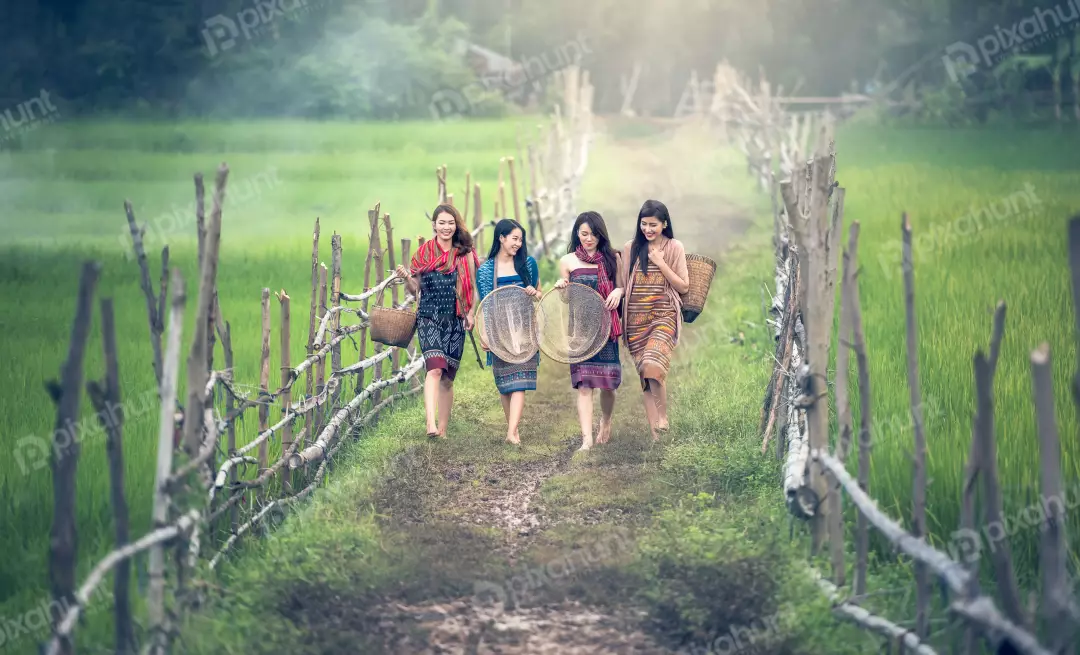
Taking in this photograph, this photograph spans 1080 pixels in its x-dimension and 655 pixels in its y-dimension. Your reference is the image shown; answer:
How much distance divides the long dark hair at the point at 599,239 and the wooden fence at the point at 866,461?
701 mm

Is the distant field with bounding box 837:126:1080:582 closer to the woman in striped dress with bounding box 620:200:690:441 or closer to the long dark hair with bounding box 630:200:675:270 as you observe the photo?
the woman in striped dress with bounding box 620:200:690:441

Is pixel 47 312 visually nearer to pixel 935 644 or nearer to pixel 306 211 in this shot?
pixel 935 644

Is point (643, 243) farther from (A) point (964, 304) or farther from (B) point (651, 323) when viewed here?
(A) point (964, 304)

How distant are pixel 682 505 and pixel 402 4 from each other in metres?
26.8

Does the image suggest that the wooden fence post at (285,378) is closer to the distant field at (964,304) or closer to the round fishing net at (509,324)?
the round fishing net at (509,324)

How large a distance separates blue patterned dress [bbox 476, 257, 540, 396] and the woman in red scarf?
8 centimetres

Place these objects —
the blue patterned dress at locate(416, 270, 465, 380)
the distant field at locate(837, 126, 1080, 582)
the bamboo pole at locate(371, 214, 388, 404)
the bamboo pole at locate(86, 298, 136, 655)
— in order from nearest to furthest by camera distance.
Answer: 1. the bamboo pole at locate(86, 298, 136, 655)
2. the distant field at locate(837, 126, 1080, 582)
3. the blue patterned dress at locate(416, 270, 465, 380)
4. the bamboo pole at locate(371, 214, 388, 404)

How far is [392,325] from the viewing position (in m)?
4.86

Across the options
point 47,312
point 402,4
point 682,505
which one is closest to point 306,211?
point 47,312

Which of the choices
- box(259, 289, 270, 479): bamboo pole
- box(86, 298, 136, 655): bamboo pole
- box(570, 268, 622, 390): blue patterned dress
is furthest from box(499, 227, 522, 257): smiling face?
box(86, 298, 136, 655): bamboo pole

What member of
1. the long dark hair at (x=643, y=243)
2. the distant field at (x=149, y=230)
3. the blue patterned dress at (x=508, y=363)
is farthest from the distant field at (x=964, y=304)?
the distant field at (x=149, y=230)

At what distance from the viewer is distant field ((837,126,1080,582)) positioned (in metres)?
3.93

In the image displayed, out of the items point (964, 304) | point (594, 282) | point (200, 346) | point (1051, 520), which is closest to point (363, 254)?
point (964, 304)

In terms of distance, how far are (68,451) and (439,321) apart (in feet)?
7.84
